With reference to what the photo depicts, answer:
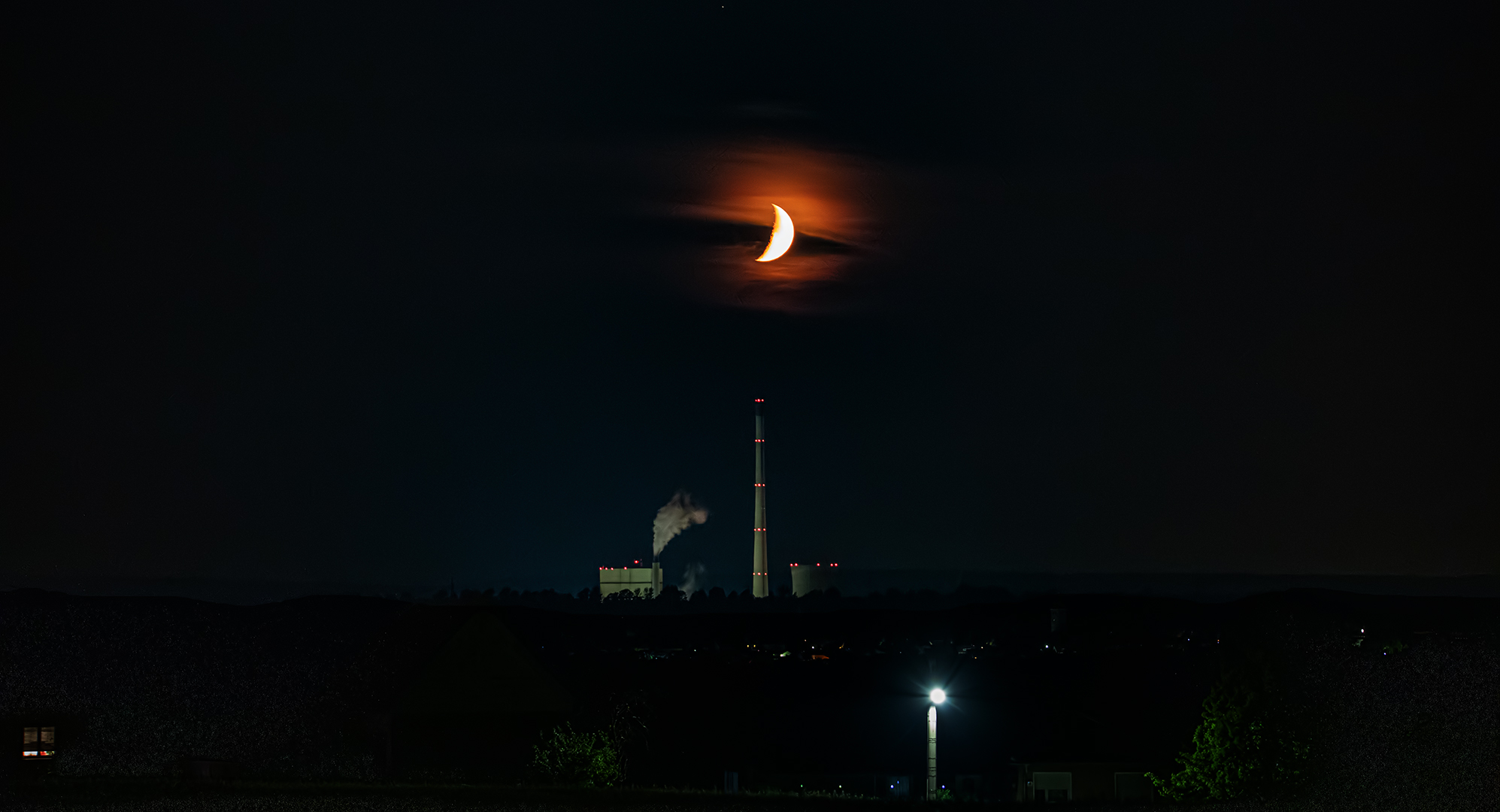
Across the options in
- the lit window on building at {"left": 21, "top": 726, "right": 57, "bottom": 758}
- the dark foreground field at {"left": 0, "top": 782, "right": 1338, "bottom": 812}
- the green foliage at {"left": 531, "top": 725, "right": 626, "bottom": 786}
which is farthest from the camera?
the green foliage at {"left": 531, "top": 725, "right": 626, "bottom": 786}

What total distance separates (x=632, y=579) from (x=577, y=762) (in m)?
72.2

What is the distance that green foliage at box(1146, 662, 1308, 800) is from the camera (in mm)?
45281

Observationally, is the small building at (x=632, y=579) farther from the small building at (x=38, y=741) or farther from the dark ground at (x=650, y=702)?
the small building at (x=38, y=741)

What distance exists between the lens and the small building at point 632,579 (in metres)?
112

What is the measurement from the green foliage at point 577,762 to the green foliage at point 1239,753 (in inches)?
673

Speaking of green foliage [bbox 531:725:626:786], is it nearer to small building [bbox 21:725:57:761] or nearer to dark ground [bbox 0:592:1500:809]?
dark ground [bbox 0:592:1500:809]

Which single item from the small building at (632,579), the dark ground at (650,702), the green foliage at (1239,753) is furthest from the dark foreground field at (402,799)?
the small building at (632,579)

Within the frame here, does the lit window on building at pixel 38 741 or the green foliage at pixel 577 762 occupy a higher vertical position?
the lit window on building at pixel 38 741

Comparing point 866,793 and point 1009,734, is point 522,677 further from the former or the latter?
point 1009,734

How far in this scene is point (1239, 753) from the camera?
45.9m

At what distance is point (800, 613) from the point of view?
435ft

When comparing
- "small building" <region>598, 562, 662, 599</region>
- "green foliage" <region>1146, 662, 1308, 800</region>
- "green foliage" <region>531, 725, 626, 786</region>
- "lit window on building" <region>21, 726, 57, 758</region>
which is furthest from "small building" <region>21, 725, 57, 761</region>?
"small building" <region>598, 562, 662, 599</region>

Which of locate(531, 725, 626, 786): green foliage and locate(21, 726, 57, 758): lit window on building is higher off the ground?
locate(21, 726, 57, 758): lit window on building

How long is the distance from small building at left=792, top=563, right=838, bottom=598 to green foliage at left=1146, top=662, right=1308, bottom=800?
67.9 m
